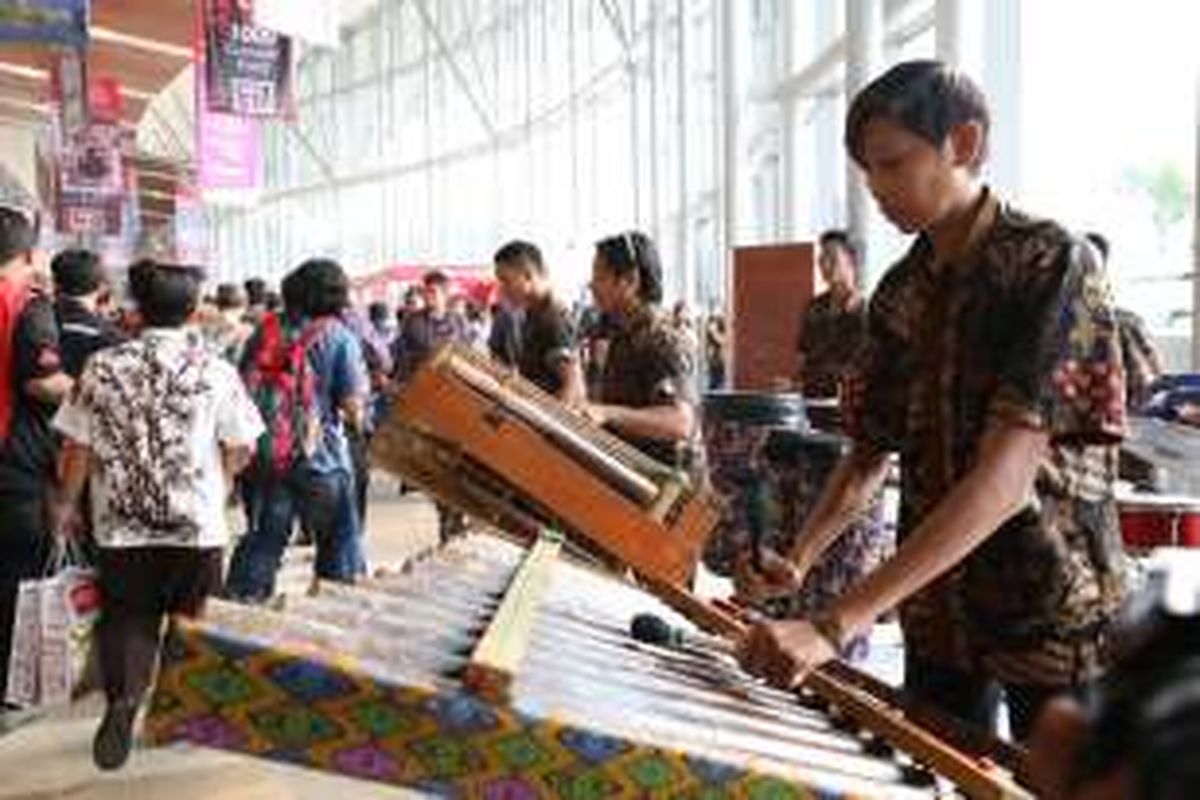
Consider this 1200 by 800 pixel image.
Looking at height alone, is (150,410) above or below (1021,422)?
below

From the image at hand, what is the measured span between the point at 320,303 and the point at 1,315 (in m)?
1.69

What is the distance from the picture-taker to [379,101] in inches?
1468

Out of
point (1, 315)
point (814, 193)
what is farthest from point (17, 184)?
point (1, 315)

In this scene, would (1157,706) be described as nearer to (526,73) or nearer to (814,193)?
(814,193)

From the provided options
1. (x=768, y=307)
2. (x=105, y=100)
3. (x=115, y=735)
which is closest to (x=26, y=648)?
(x=115, y=735)

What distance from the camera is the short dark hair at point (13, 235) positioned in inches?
229

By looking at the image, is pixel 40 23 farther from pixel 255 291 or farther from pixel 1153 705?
pixel 1153 705

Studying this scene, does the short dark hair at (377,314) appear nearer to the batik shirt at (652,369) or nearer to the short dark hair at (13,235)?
the short dark hair at (13,235)

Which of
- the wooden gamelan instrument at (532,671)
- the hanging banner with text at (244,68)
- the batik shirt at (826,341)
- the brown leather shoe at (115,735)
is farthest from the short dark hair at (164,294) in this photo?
the hanging banner with text at (244,68)

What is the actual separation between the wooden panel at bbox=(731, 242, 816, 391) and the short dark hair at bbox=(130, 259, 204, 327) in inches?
263

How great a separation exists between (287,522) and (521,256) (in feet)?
5.32

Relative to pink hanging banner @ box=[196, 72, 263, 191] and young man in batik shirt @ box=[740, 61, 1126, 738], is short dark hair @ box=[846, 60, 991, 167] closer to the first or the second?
young man in batik shirt @ box=[740, 61, 1126, 738]

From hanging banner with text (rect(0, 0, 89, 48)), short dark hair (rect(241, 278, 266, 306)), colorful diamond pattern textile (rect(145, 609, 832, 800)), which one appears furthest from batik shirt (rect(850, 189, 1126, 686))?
short dark hair (rect(241, 278, 266, 306))

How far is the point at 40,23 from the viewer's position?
27.8 ft
